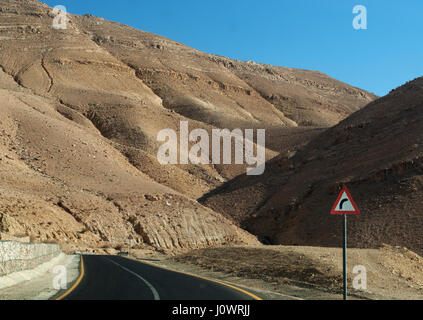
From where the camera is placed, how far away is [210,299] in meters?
10.6

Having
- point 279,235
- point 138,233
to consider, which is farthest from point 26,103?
point 279,235

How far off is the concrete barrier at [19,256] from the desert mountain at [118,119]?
8605mm

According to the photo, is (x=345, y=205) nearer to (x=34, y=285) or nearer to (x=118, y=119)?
(x=34, y=285)

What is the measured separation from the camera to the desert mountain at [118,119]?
125ft

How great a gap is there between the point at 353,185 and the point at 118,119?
4125cm

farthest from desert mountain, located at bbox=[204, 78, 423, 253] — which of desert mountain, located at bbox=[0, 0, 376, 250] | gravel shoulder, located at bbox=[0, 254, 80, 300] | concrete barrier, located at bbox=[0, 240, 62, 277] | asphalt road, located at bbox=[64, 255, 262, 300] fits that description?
concrete barrier, located at bbox=[0, 240, 62, 277]

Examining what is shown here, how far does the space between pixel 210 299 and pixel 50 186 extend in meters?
31.5

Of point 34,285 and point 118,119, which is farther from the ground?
point 118,119

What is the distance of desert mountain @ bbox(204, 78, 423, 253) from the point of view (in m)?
32.7

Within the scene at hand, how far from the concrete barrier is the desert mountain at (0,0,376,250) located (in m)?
8.60

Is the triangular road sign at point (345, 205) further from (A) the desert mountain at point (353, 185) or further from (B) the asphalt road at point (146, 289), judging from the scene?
(A) the desert mountain at point (353, 185)

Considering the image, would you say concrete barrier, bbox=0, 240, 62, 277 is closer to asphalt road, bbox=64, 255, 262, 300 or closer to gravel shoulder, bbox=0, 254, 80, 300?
gravel shoulder, bbox=0, 254, 80, 300

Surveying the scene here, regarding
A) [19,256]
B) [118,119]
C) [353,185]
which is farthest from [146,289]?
[118,119]

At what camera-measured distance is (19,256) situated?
13.1 meters
